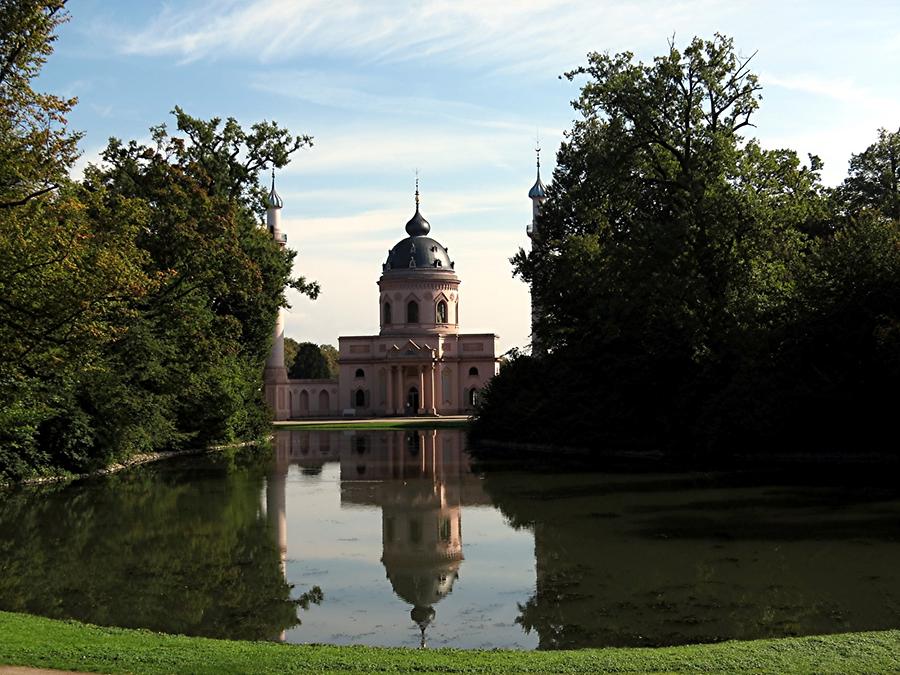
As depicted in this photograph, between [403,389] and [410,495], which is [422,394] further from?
[410,495]

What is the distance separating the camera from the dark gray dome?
290 ft

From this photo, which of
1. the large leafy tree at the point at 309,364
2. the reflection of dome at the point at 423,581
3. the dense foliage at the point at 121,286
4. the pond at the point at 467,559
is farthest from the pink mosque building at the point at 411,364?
the reflection of dome at the point at 423,581

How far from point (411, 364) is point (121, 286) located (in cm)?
6763

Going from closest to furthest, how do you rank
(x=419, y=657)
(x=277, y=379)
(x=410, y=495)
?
(x=419, y=657) → (x=410, y=495) → (x=277, y=379)

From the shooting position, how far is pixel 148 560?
594 inches

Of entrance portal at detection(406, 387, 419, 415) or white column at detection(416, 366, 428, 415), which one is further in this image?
entrance portal at detection(406, 387, 419, 415)

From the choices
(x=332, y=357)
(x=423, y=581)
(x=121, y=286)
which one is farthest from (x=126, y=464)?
(x=332, y=357)

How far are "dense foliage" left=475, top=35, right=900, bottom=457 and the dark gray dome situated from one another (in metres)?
53.8

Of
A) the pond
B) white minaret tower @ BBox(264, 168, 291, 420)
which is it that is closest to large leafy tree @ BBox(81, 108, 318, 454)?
the pond

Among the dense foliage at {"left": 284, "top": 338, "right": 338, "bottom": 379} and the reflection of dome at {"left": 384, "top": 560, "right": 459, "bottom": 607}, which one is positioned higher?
the dense foliage at {"left": 284, "top": 338, "right": 338, "bottom": 379}

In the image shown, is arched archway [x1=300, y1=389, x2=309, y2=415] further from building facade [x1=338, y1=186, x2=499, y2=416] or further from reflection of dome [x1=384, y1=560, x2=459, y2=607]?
reflection of dome [x1=384, y1=560, x2=459, y2=607]

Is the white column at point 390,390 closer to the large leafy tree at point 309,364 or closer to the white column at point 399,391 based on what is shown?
the white column at point 399,391

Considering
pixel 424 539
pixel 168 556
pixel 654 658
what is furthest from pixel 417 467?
pixel 654 658

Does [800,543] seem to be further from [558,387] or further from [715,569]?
[558,387]
